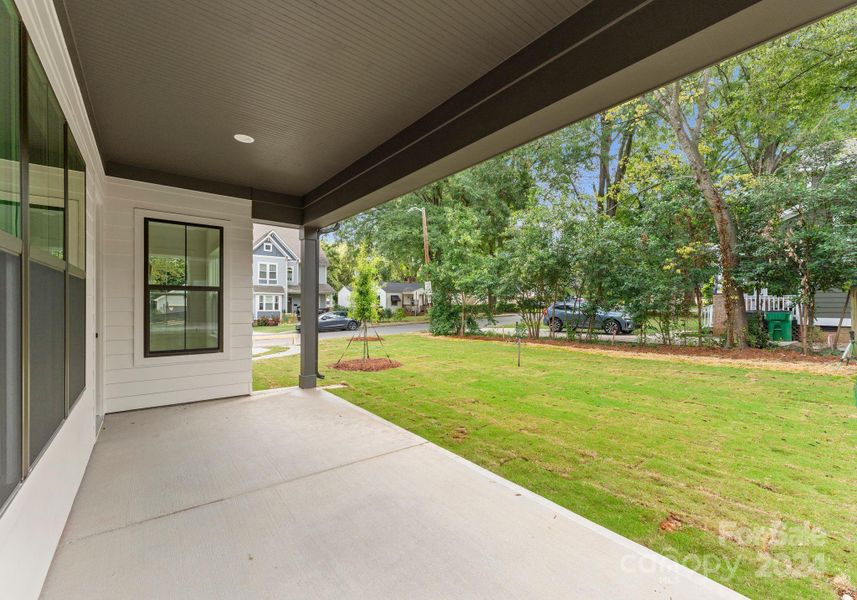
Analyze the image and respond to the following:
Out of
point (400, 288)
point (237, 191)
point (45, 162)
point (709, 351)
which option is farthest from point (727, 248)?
point (400, 288)

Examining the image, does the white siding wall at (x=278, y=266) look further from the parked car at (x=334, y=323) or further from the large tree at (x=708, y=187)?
the large tree at (x=708, y=187)

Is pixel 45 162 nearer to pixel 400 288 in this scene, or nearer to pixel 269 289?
pixel 269 289

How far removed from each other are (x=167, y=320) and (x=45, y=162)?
316 cm

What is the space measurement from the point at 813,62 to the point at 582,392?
678 cm

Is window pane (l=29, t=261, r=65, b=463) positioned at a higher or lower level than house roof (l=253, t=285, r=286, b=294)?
lower

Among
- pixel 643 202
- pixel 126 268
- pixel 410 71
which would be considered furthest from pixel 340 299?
pixel 410 71

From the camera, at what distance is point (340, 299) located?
100 ft

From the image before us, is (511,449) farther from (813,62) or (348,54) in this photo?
(813,62)

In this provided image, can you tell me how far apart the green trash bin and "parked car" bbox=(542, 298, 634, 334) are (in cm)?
286

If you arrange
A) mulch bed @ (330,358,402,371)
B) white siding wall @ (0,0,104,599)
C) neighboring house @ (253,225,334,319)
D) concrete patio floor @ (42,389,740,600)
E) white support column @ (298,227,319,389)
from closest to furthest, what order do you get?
white siding wall @ (0,0,104,599), concrete patio floor @ (42,389,740,600), white support column @ (298,227,319,389), mulch bed @ (330,358,402,371), neighboring house @ (253,225,334,319)

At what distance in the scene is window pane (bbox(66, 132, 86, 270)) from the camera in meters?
2.25

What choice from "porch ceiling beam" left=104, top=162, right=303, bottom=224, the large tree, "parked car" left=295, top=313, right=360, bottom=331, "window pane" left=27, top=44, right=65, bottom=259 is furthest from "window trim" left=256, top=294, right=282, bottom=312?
"window pane" left=27, top=44, right=65, bottom=259

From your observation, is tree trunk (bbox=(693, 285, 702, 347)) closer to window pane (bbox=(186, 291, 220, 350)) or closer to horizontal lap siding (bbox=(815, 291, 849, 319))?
horizontal lap siding (bbox=(815, 291, 849, 319))

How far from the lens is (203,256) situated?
15.4 ft
